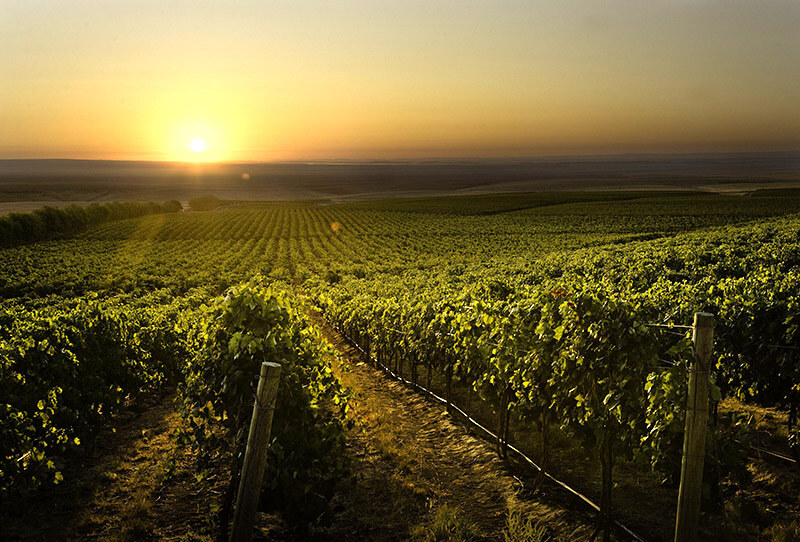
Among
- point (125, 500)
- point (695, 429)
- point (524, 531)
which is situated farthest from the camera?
point (125, 500)

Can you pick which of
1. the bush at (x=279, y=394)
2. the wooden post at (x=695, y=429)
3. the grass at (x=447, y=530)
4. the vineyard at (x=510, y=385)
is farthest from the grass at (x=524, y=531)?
the bush at (x=279, y=394)

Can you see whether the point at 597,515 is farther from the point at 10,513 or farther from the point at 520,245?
the point at 520,245

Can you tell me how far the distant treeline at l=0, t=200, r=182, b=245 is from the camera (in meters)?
78.0

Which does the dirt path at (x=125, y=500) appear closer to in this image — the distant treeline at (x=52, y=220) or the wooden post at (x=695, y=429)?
the wooden post at (x=695, y=429)

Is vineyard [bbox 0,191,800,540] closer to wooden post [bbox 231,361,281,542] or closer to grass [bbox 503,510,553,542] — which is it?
wooden post [bbox 231,361,281,542]

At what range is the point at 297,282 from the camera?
45.4m

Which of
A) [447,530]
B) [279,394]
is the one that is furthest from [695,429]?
[279,394]

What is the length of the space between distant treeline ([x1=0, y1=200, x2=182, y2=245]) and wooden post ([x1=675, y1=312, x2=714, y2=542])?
301ft

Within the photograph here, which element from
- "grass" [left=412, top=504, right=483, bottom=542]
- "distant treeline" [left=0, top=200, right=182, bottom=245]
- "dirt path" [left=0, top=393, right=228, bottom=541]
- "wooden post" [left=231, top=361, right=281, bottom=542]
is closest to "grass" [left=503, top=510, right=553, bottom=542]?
"grass" [left=412, top=504, right=483, bottom=542]

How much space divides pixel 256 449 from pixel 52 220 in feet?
330

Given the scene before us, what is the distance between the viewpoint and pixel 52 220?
87.6 meters

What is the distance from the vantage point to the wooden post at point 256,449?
4730 millimetres

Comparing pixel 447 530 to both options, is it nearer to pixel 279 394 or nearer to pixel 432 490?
pixel 432 490

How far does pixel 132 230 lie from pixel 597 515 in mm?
91644
